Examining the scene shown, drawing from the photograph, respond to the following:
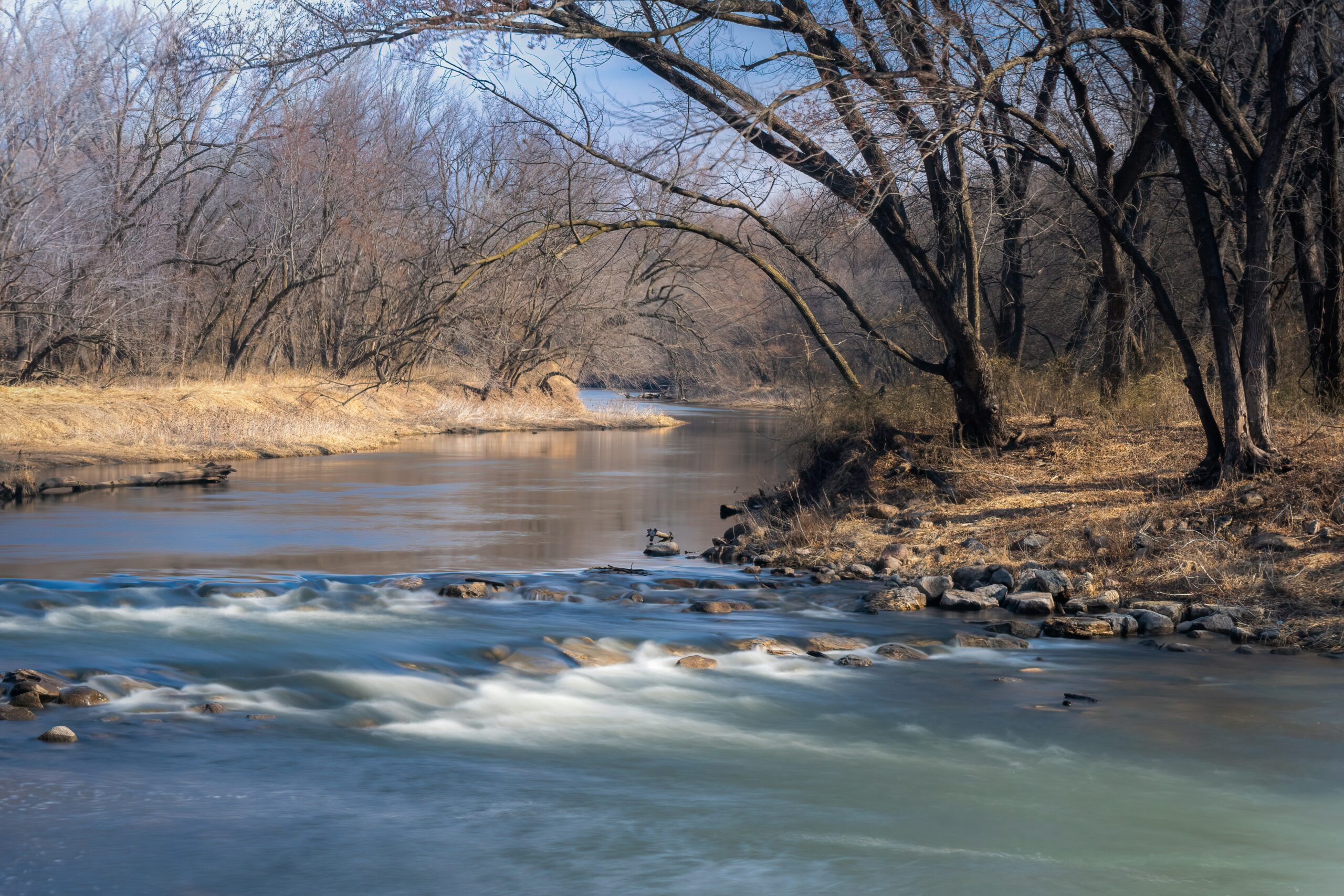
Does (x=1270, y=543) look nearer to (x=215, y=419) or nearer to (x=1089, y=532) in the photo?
(x=1089, y=532)

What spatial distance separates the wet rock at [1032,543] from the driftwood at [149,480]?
15966 mm

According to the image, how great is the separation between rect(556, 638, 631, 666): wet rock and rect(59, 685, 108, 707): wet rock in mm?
3326

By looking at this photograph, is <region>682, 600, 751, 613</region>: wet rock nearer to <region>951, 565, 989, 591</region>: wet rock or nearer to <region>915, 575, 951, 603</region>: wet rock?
<region>915, 575, 951, 603</region>: wet rock

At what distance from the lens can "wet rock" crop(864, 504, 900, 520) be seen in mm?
13953

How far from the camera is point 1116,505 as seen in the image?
12.2 metres

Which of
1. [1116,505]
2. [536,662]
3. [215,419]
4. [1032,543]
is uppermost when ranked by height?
[215,419]

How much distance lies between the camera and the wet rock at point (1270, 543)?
10.3 m

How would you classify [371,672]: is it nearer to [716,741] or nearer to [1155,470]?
[716,741]

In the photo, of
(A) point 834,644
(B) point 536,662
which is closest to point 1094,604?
(A) point 834,644

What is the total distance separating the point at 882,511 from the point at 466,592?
5.33 meters

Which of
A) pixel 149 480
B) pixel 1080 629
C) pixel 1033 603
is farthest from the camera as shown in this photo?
pixel 149 480

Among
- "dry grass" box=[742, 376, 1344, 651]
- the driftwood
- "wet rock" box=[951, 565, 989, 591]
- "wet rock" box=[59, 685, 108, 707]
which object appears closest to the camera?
"wet rock" box=[59, 685, 108, 707]

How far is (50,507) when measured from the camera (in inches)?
713

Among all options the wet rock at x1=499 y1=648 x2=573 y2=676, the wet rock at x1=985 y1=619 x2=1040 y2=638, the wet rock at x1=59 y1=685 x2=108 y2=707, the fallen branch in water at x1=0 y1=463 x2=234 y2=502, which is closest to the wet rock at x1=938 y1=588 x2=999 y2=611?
the wet rock at x1=985 y1=619 x2=1040 y2=638
